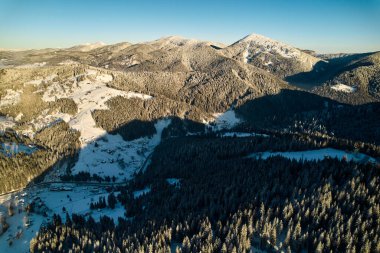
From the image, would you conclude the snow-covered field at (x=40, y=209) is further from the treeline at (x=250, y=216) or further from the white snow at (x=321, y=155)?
the white snow at (x=321, y=155)

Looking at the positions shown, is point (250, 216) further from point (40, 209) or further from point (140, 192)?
point (40, 209)

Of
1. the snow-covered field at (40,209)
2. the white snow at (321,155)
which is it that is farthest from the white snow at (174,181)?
the white snow at (321,155)

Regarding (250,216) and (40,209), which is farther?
(40,209)

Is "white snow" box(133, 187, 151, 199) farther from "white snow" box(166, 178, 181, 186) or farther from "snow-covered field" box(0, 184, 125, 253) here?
"white snow" box(166, 178, 181, 186)

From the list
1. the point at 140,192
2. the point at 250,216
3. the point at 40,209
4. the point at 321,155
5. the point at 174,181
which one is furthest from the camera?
the point at 174,181

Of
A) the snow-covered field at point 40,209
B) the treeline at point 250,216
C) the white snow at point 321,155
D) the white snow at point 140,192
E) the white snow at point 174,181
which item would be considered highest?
the white snow at point 321,155

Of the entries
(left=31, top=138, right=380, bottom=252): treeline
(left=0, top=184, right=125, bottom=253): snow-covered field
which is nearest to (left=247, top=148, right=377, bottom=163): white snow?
(left=31, top=138, right=380, bottom=252): treeline

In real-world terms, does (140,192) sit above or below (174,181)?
below

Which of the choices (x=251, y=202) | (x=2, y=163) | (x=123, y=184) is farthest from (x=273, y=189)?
(x=2, y=163)

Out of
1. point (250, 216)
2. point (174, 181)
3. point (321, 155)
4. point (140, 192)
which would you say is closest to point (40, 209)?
point (140, 192)
